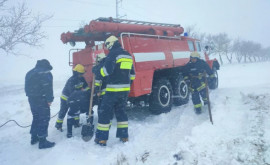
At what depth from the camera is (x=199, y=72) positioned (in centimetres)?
563

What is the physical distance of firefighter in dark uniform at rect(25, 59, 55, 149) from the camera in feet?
12.8

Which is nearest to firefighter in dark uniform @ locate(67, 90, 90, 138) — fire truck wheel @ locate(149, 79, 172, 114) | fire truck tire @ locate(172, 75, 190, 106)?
fire truck wheel @ locate(149, 79, 172, 114)

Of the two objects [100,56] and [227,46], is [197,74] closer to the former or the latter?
[100,56]

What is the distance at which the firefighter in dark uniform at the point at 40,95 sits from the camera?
3.90 metres

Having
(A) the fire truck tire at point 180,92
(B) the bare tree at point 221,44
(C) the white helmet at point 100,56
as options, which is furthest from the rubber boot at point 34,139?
(B) the bare tree at point 221,44

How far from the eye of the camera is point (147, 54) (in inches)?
197

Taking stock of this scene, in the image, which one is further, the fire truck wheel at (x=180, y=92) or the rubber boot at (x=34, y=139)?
the fire truck wheel at (x=180, y=92)

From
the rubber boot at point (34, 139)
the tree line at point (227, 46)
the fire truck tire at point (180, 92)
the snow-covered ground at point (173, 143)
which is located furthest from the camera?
the tree line at point (227, 46)

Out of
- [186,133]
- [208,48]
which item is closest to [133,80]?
[186,133]

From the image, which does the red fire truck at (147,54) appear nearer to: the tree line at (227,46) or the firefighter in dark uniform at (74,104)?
the firefighter in dark uniform at (74,104)

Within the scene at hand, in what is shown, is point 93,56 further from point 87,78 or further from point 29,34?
point 29,34

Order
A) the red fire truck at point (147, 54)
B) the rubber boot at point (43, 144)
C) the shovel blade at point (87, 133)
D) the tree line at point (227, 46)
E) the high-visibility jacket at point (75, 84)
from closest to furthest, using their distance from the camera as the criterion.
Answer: the rubber boot at point (43, 144) < the shovel blade at point (87, 133) < the high-visibility jacket at point (75, 84) < the red fire truck at point (147, 54) < the tree line at point (227, 46)

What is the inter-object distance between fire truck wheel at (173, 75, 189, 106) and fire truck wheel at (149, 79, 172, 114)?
1.64 feet

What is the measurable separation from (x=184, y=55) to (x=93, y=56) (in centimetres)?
346
